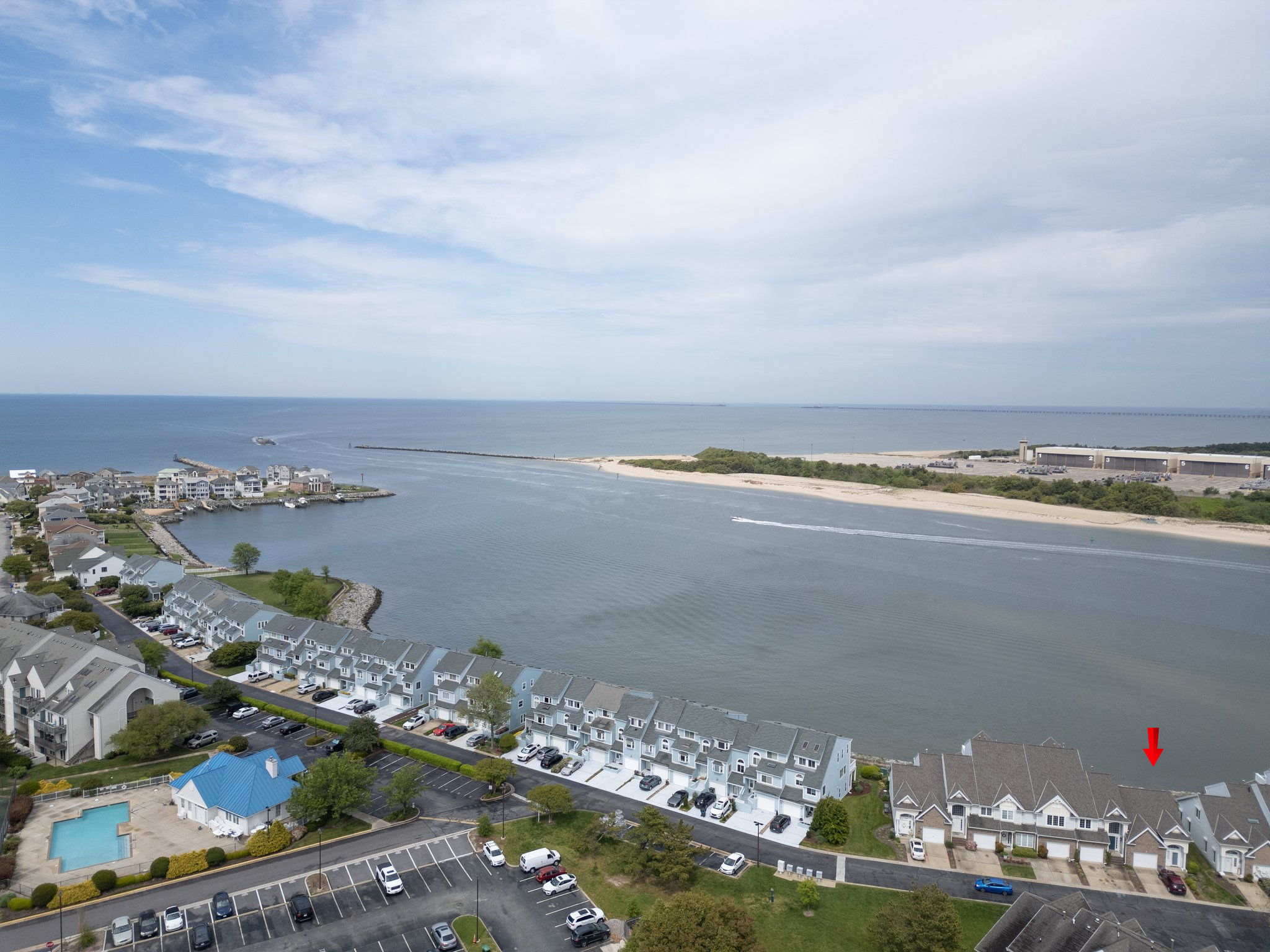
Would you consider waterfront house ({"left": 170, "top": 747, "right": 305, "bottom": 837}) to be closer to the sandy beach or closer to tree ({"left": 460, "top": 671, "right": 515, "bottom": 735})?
tree ({"left": 460, "top": 671, "right": 515, "bottom": 735})

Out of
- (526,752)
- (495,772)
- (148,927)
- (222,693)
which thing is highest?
(495,772)

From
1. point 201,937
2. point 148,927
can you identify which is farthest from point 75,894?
point 201,937

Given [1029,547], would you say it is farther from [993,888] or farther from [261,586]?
[261,586]

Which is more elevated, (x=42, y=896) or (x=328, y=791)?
(x=328, y=791)

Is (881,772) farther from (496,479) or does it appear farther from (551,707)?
(496,479)

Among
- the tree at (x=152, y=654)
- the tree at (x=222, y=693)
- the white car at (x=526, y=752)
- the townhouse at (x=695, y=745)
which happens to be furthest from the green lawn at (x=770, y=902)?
the tree at (x=152, y=654)

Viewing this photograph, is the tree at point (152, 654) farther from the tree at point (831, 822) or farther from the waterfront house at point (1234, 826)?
the waterfront house at point (1234, 826)

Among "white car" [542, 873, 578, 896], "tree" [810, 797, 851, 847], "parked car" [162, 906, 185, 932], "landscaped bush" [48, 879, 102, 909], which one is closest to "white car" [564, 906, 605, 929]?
"white car" [542, 873, 578, 896]
